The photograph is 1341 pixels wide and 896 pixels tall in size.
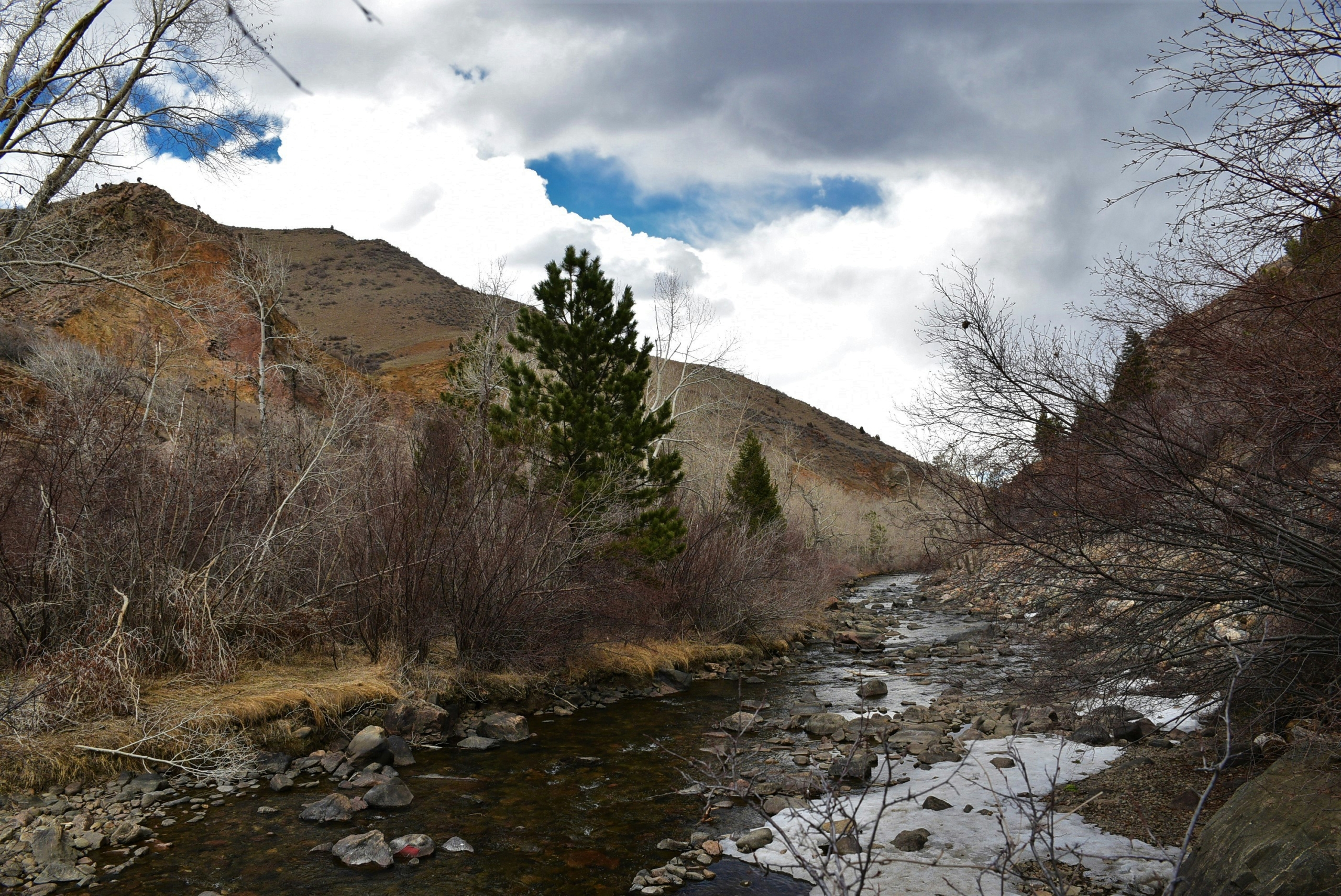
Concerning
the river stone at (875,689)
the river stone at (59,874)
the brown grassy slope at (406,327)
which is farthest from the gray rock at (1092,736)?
the brown grassy slope at (406,327)

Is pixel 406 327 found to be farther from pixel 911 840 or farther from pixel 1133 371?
pixel 1133 371

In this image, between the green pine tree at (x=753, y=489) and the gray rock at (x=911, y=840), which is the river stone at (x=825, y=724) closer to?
the gray rock at (x=911, y=840)

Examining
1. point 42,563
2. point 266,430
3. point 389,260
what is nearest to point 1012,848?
point 42,563

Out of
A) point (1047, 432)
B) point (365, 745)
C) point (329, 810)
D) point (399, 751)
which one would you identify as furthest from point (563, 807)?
point (1047, 432)

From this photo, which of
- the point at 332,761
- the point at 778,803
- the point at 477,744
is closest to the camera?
the point at 778,803

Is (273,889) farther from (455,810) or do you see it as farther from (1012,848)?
(1012,848)

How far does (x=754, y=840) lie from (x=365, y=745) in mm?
4583

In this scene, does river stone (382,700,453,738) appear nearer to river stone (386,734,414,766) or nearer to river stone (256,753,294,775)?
river stone (386,734,414,766)

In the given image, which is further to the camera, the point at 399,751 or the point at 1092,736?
the point at 399,751

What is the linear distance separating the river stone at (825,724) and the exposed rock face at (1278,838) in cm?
586

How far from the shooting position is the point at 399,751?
8.80 metres

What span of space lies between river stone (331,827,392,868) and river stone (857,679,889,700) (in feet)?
27.0

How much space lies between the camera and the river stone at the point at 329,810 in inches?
272

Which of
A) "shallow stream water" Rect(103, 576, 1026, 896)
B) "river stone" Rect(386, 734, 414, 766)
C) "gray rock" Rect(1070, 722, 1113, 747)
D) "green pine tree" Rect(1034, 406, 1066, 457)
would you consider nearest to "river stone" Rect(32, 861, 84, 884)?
"shallow stream water" Rect(103, 576, 1026, 896)
